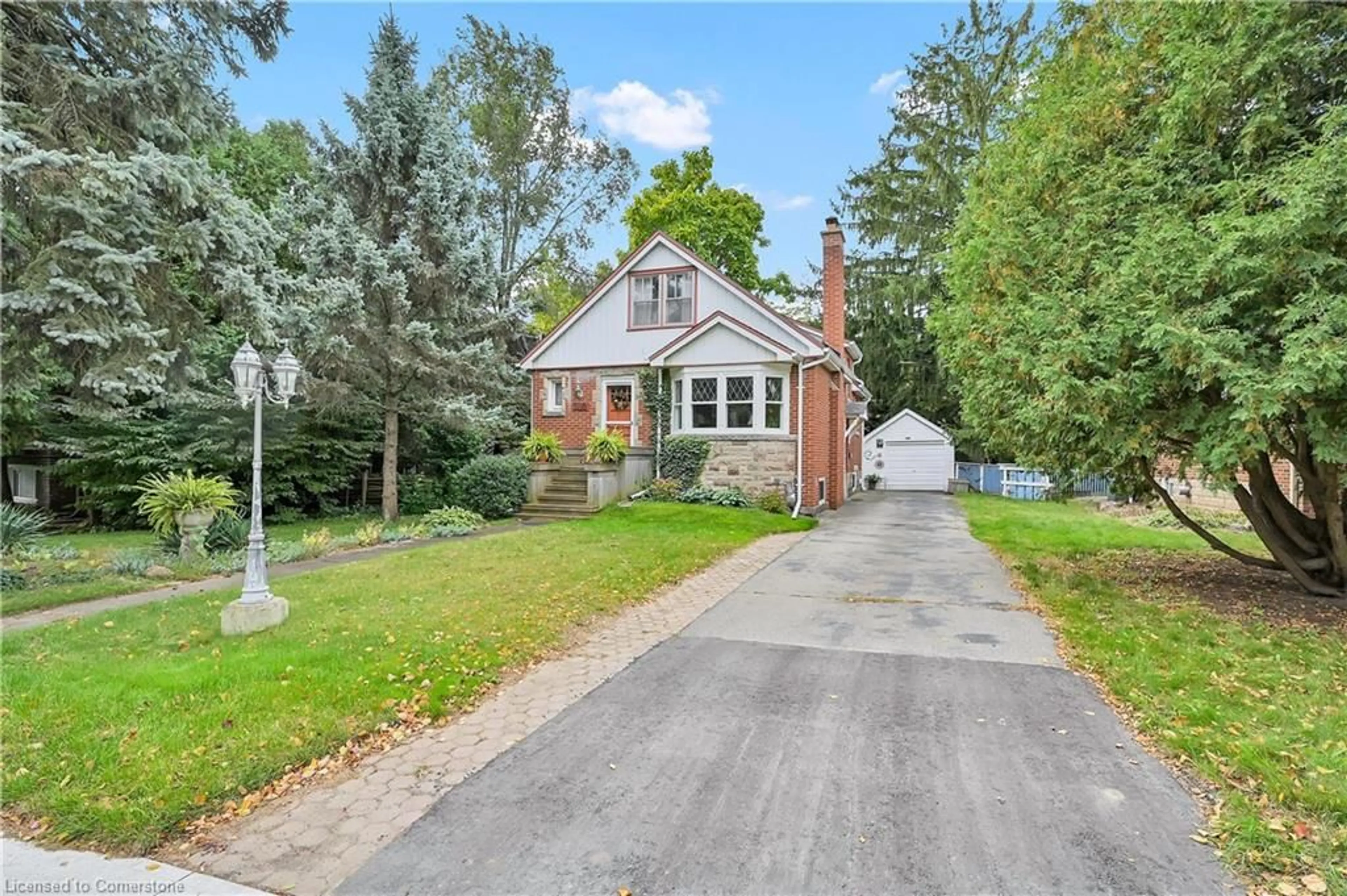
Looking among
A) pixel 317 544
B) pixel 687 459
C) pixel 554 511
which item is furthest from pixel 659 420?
pixel 317 544

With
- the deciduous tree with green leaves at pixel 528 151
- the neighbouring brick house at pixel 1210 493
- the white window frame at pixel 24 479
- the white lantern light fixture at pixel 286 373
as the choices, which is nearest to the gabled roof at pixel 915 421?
the neighbouring brick house at pixel 1210 493

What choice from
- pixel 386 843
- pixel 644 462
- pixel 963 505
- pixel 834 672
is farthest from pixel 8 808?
pixel 963 505

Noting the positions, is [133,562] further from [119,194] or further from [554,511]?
[554,511]

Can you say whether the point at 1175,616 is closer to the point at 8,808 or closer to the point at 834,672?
the point at 834,672

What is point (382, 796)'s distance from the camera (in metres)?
3.42

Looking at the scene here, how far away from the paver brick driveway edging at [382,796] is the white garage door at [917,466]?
22.9 metres

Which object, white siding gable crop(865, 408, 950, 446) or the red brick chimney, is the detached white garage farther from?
the red brick chimney

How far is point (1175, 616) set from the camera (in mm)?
6715

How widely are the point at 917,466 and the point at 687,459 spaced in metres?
13.8

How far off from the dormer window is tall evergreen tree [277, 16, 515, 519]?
14.0ft

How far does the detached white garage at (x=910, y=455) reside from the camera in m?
26.3

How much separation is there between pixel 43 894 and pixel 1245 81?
33.9 ft

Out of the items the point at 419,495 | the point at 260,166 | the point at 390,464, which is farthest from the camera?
the point at 260,166

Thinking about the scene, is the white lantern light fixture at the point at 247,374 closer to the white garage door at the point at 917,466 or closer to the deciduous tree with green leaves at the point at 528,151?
the deciduous tree with green leaves at the point at 528,151
